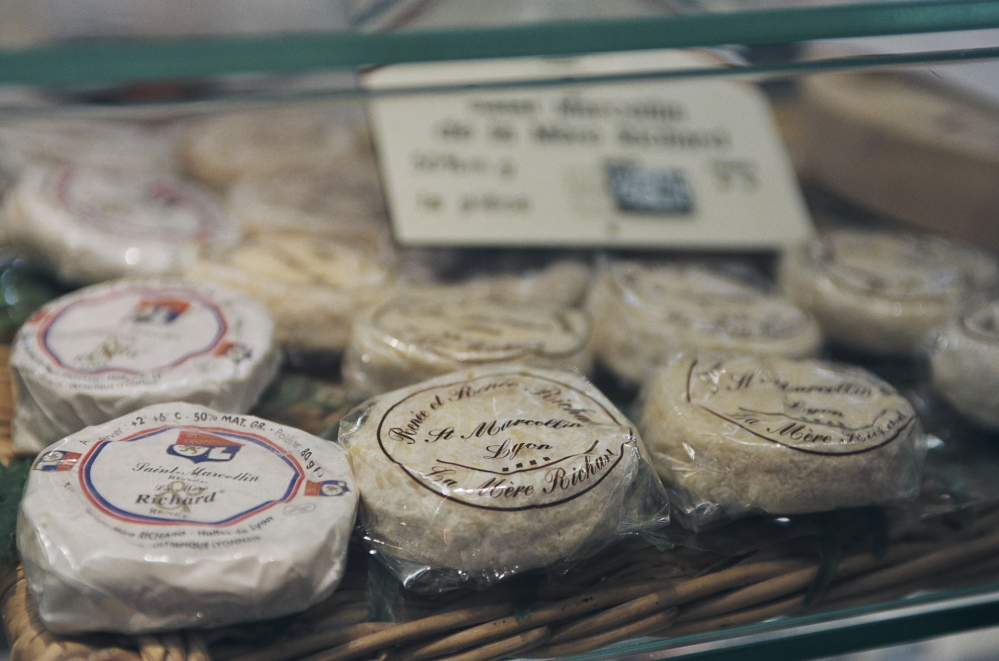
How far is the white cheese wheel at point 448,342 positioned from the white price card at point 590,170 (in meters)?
0.28

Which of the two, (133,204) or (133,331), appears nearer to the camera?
(133,331)

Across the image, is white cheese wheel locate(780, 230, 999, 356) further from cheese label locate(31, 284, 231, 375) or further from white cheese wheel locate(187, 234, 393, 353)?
cheese label locate(31, 284, 231, 375)

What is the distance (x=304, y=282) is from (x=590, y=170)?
59cm

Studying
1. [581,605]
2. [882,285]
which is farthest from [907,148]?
[581,605]

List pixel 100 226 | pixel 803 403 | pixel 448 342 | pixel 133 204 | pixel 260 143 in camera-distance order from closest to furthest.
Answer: pixel 803 403
pixel 448 342
pixel 100 226
pixel 133 204
pixel 260 143

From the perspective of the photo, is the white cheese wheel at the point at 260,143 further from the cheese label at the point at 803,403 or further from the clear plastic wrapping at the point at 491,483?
the cheese label at the point at 803,403

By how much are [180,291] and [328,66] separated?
1.79ft

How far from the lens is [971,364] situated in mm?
1097

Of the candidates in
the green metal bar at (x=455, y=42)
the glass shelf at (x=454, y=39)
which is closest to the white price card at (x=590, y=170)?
the glass shelf at (x=454, y=39)

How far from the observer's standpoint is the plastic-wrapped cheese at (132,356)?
939mm

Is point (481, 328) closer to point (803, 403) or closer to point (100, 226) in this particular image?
point (803, 403)

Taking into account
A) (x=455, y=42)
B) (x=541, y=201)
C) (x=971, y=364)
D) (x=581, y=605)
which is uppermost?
(x=455, y=42)

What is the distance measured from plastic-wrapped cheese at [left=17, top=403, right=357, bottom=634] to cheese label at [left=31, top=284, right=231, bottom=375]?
0.15 meters

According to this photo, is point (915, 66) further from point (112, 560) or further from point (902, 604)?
point (112, 560)
